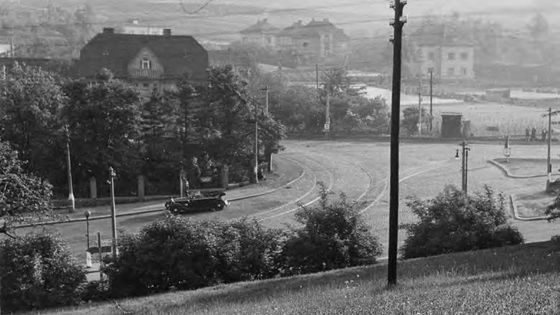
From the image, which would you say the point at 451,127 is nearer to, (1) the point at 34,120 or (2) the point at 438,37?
(1) the point at 34,120

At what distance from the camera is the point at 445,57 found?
117 meters

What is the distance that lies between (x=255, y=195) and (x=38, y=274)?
19.9m

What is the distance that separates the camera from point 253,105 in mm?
40531

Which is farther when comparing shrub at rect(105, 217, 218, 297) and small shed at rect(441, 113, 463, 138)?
small shed at rect(441, 113, 463, 138)

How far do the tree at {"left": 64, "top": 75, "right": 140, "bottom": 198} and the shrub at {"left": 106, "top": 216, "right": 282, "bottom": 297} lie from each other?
1711cm

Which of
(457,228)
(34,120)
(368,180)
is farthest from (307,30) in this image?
(457,228)

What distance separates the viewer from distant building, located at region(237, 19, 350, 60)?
126 meters

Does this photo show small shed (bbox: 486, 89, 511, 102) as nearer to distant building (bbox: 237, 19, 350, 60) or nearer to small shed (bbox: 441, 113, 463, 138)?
distant building (bbox: 237, 19, 350, 60)

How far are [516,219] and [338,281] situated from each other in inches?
703

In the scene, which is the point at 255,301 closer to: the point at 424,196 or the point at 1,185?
the point at 1,185

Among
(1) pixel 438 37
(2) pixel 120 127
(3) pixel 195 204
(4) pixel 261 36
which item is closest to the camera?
(3) pixel 195 204

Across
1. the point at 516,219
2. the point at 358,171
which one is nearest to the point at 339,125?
the point at 358,171

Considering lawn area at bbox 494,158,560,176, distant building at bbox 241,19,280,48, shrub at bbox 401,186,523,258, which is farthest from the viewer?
distant building at bbox 241,19,280,48

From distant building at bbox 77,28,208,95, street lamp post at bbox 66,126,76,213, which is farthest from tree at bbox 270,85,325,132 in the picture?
street lamp post at bbox 66,126,76,213
